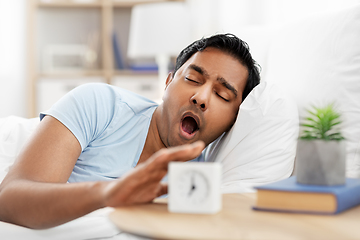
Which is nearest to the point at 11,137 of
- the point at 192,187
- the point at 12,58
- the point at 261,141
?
the point at 261,141

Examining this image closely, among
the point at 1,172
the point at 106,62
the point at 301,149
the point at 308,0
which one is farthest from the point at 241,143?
the point at 106,62

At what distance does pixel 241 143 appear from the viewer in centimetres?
125

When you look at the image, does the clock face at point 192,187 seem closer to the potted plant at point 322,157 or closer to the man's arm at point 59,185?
the man's arm at point 59,185

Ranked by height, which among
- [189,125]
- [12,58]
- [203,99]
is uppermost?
[203,99]

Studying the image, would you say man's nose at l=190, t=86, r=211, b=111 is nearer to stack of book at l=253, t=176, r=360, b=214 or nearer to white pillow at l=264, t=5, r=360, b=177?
white pillow at l=264, t=5, r=360, b=177

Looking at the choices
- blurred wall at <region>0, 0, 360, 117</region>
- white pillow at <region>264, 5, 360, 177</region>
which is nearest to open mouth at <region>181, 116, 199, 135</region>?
white pillow at <region>264, 5, 360, 177</region>

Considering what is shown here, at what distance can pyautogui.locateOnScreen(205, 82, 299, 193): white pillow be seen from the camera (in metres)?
1.19

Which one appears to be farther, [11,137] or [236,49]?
[11,137]

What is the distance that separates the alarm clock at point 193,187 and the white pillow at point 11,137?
2.68 feet

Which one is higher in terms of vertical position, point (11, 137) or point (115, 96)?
point (115, 96)

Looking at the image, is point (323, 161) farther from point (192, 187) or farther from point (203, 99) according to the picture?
Answer: point (203, 99)

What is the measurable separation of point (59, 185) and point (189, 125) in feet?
1.98

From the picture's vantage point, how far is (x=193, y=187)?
70 cm

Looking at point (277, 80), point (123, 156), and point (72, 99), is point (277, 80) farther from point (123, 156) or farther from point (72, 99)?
point (72, 99)
